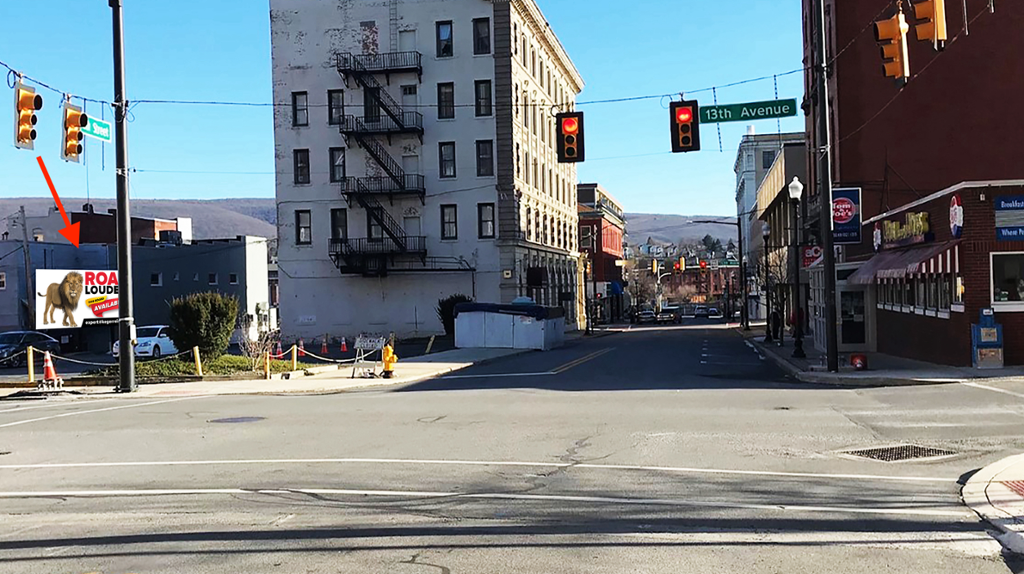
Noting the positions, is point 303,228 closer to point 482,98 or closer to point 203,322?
point 482,98

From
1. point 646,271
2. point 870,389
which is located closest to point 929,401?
point 870,389

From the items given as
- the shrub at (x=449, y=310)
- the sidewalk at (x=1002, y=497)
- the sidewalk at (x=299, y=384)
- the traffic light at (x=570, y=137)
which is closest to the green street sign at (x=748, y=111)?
the traffic light at (x=570, y=137)

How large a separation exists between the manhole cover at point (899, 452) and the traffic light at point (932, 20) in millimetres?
5459

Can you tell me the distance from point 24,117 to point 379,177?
39.6 m

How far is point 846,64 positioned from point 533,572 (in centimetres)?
3491

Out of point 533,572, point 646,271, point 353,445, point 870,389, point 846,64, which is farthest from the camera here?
point 646,271

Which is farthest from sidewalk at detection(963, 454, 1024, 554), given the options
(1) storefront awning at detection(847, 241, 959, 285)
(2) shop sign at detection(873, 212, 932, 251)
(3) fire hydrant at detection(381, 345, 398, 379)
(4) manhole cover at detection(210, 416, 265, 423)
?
(3) fire hydrant at detection(381, 345, 398, 379)

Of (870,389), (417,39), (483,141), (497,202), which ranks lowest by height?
(870,389)

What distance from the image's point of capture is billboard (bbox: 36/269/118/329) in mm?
43344

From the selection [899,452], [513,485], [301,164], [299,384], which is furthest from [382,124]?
[513,485]

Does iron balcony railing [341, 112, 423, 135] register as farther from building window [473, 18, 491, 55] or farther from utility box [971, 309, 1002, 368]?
utility box [971, 309, 1002, 368]

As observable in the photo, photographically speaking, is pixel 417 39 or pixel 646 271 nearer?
pixel 417 39

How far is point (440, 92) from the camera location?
183 ft

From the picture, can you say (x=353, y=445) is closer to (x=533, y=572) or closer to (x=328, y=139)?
(x=533, y=572)
